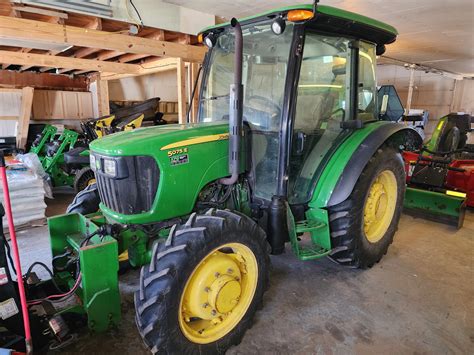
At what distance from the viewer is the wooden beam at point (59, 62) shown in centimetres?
492

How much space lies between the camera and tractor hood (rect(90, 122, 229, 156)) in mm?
1899

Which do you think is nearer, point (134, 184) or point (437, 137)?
point (134, 184)

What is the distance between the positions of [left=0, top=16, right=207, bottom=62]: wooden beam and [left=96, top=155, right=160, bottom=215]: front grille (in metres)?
2.37

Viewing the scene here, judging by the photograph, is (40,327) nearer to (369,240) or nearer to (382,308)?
(382,308)

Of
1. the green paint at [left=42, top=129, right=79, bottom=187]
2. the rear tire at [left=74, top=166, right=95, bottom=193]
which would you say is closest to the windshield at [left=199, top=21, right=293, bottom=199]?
the rear tire at [left=74, top=166, right=95, bottom=193]

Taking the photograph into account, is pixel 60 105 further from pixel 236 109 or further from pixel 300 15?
pixel 300 15

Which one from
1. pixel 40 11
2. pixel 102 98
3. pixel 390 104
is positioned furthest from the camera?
pixel 102 98

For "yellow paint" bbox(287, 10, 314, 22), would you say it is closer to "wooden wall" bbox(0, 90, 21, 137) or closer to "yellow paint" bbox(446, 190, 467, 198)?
"yellow paint" bbox(446, 190, 467, 198)

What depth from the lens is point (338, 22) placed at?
7.28 feet

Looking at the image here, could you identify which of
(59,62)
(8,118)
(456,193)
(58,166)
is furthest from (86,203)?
(8,118)

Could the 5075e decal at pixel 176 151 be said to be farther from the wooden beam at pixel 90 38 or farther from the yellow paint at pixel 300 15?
the wooden beam at pixel 90 38

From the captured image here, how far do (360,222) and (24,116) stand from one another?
6513 mm

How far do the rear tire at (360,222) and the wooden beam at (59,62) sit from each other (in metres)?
4.40

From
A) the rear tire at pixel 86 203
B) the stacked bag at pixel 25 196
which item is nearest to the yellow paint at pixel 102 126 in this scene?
the stacked bag at pixel 25 196
